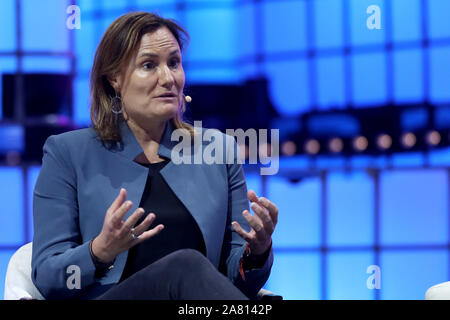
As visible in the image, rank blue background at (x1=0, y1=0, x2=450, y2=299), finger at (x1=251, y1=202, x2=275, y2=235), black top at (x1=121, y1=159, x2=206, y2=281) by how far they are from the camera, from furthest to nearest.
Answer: blue background at (x1=0, y1=0, x2=450, y2=299)
black top at (x1=121, y1=159, x2=206, y2=281)
finger at (x1=251, y1=202, x2=275, y2=235)

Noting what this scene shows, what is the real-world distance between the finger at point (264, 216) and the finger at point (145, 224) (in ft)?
0.81

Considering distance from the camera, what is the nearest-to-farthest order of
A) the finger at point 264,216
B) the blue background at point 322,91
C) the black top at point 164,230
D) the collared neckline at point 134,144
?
the finger at point 264,216 → the black top at point 164,230 → the collared neckline at point 134,144 → the blue background at point 322,91

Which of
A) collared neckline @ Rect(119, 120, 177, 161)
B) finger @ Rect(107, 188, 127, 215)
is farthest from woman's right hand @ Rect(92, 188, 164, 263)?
collared neckline @ Rect(119, 120, 177, 161)

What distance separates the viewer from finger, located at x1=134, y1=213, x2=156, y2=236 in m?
1.46

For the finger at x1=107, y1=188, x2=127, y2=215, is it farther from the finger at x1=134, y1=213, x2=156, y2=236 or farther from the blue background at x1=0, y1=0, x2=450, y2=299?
the blue background at x1=0, y1=0, x2=450, y2=299

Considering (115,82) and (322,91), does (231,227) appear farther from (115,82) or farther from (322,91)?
(322,91)

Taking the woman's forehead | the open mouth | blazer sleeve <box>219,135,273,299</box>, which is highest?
the woman's forehead

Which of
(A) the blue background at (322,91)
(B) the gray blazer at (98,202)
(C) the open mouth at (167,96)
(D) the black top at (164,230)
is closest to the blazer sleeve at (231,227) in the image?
(B) the gray blazer at (98,202)

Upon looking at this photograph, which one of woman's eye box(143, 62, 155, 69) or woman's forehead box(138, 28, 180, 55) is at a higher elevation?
woman's forehead box(138, 28, 180, 55)

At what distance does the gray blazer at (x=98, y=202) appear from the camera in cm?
161

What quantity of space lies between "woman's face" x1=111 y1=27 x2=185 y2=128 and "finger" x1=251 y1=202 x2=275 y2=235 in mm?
415

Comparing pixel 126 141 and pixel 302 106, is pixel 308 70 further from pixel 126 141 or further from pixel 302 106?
pixel 126 141

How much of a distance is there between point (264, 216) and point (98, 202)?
46 centimetres

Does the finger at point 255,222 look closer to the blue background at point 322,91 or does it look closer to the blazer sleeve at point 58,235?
the blazer sleeve at point 58,235
